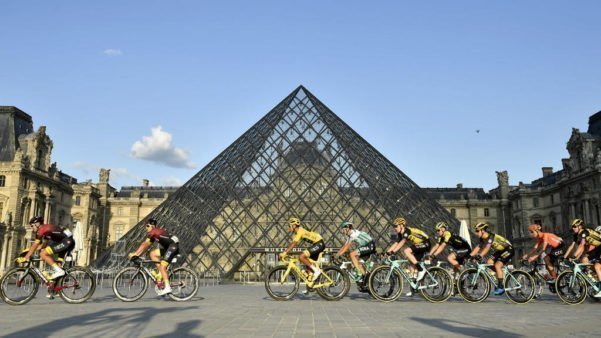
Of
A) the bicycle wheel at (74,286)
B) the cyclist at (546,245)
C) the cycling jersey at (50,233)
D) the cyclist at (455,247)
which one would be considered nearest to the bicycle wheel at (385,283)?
the cyclist at (455,247)

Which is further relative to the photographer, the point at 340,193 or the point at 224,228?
the point at 340,193

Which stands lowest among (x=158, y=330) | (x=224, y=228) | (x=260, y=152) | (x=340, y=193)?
(x=158, y=330)

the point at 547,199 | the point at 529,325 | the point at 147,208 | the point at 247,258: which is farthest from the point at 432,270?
the point at 147,208

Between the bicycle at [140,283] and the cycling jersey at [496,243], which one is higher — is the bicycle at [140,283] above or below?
below

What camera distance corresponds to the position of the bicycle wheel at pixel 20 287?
28.1 feet

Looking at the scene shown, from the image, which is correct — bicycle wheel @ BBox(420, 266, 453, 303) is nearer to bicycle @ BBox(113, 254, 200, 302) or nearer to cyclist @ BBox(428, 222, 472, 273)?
cyclist @ BBox(428, 222, 472, 273)

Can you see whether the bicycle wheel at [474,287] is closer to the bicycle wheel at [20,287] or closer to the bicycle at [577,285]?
the bicycle at [577,285]

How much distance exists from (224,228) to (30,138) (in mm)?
Answer: 33939

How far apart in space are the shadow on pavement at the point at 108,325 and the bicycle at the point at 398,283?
14.0 ft

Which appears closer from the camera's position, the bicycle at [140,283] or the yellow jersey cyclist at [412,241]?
the bicycle at [140,283]

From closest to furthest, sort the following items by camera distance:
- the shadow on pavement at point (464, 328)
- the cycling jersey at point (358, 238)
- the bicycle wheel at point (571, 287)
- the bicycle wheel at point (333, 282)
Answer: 1. the shadow on pavement at point (464, 328)
2. the bicycle wheel at point (571, 287)
3. the bicycle wheel at point (333, 282)
4. the cycling jersey at point (358, 238)

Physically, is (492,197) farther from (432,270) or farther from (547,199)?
(432,270)

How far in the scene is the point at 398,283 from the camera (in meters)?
9.52

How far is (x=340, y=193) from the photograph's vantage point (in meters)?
24.0
